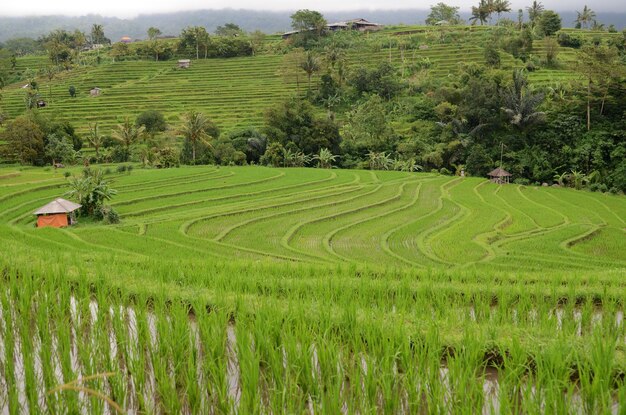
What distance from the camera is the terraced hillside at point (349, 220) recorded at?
10922 mm

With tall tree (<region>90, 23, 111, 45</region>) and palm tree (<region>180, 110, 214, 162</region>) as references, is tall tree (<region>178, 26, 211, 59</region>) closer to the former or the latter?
tall tree (<region>90, 23, 111, 45</region>)

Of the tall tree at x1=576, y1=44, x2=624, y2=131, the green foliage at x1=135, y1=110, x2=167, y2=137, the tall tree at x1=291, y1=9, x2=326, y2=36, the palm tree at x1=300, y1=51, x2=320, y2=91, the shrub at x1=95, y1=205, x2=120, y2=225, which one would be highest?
the tall tree at x1=291, y1=9, x2=326, y2=36

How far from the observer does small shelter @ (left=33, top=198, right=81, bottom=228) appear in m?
13.8

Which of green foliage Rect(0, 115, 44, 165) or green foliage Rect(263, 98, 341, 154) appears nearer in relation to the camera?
green foliage Rect(0, 115, 44, 165)

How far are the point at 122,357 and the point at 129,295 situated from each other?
45.5 inches

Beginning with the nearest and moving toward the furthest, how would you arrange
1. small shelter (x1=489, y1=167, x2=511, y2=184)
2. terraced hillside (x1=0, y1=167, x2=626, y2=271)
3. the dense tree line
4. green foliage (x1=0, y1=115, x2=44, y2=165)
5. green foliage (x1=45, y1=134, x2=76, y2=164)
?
1. terraced hillside (x1=0, y1=167, x2=626, y2=271)
2. small shelter (x1=489, y1=167, x2=511, y2=184)
3. the dense tree line
4. green foliage (x1=0, y1=115, x2=44, y2=165)
5. green foliage (x1=45, y1=134, x2=76, y2=164)

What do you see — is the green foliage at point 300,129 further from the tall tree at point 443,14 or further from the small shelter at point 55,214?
the tall tree at point 443,14

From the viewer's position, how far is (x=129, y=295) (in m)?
4.80

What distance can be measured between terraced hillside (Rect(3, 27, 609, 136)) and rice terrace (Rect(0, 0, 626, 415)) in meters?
0.32

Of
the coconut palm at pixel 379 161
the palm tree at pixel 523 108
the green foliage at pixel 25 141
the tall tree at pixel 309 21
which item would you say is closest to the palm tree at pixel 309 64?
the coconut palm at pixel 379 161

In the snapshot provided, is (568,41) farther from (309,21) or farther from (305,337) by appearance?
(305,337)

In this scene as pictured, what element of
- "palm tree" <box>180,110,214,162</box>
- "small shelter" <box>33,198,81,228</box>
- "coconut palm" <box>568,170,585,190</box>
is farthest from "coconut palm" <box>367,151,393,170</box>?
"small shelter" <box>33,198,81,228</box>

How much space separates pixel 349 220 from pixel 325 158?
45.9 ft

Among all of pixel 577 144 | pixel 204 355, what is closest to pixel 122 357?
pixel 204 355
